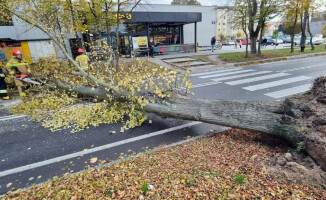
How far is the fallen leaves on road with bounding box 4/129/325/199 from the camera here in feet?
7.82

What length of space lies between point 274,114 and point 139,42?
721 inches

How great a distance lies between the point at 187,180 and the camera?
8.67 ft

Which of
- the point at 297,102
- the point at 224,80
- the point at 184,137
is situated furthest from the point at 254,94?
the point at 184,137

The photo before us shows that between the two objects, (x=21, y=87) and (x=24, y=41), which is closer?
(x=21, y=87)

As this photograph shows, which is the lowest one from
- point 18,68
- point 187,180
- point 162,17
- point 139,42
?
point 187,180

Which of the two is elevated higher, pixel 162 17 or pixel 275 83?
pixel 162 17

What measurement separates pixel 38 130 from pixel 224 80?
8546 millimetres

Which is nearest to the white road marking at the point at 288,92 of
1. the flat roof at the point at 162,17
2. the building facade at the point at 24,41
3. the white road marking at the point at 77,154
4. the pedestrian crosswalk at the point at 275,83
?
the pedestrian crosswalk at the point at 275,83

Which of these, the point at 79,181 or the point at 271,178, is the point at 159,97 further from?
the point at 271,178

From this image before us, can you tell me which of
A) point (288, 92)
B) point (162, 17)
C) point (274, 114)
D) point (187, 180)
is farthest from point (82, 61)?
point (162, 17)

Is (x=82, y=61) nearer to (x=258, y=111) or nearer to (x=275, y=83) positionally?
(x=258, y=111)

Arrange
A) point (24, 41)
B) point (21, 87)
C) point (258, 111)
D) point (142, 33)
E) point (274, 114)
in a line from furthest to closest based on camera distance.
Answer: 1. point (142, 33)
2. point (24, 41)
3. point (21, 87)
4. point (258, 111)
5. point (274, 114)

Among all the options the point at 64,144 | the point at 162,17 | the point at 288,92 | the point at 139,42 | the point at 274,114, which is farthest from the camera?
the point at 139,42

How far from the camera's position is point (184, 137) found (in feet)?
14.2
